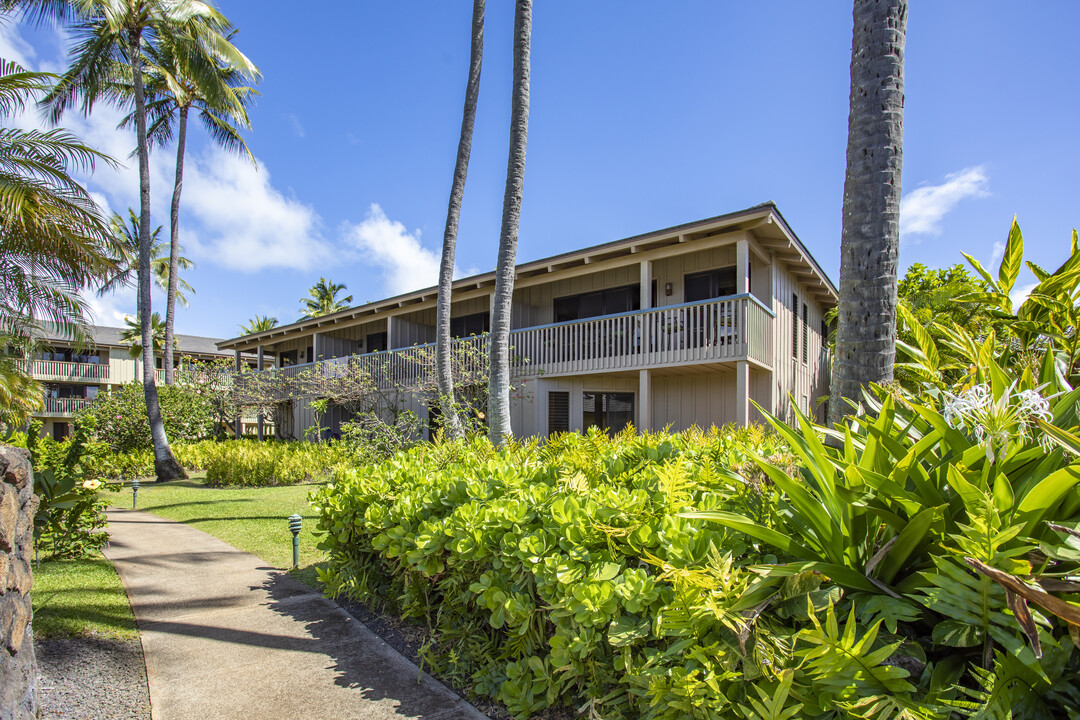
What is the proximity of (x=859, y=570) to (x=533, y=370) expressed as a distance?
13.3 m

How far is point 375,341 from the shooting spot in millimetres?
25000

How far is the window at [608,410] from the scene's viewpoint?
15.4 meters

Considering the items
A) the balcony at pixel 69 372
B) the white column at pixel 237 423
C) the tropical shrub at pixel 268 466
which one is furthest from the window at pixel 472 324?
the balcony at pixel 69 372

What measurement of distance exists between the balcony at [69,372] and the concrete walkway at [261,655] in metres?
42.4

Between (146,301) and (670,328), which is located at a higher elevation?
(146,301)

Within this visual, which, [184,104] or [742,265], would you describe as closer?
[742,265]

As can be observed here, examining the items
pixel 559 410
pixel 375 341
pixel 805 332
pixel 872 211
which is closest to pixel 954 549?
pixel 872 211

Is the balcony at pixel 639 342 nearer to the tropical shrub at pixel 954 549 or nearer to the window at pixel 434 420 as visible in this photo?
the window at pixel 434 420

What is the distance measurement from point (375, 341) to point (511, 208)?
17531 millimetres

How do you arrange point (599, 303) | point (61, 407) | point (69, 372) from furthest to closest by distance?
point (69, 372), point (61, 407), point (599, 303)

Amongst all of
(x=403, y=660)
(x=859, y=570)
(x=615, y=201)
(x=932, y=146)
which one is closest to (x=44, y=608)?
(x=403, y=660)

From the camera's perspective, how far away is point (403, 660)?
3.81 metres

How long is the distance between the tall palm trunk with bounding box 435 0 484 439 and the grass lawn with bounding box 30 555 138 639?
5302 mm

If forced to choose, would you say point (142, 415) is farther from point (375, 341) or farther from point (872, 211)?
point (872, 211)
